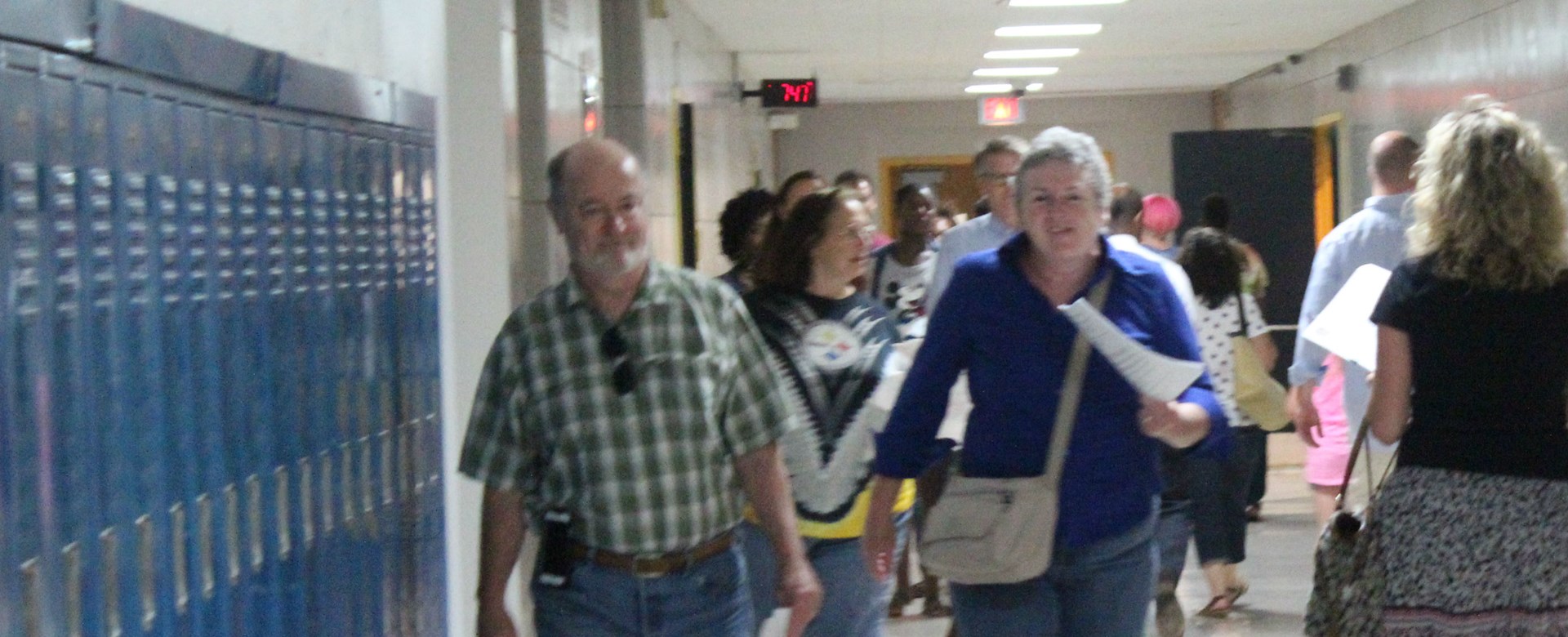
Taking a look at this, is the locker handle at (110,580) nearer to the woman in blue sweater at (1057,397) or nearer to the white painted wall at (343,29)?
the white painted wall at (343,29)

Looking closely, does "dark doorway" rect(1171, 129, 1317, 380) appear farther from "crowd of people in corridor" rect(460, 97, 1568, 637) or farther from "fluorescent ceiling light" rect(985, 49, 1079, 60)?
"crowd of people in corridor" rect(460, 97, 1568, 637)

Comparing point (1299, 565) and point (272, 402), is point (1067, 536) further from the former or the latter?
point (1299, 565)

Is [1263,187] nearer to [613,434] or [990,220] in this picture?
[990,220]

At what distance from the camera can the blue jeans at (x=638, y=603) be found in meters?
3.16

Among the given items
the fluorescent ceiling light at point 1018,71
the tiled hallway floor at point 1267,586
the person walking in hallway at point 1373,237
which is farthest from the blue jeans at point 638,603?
the fluorescent ceiling light at point 1018,71

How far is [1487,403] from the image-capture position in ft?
11.3

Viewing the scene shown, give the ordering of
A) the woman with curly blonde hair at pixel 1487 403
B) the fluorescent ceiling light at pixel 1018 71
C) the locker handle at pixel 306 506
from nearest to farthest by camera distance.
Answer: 1. the locker handle at pixel 306 506
2. the woman with curly blonde hair at pixel 1487 403
3. the fluorescent ceiling light at pixel 1018 71

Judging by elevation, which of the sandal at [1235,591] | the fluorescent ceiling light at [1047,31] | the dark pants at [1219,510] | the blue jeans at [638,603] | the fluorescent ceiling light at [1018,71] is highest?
the fluorescent ceiling light at [1018,71]

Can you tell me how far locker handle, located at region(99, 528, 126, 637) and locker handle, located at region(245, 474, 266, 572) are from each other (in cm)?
51

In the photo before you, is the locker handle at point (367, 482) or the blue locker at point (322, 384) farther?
the locker handle at point (367, 482)

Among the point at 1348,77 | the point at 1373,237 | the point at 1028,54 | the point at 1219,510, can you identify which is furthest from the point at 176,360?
the point at 1028,54

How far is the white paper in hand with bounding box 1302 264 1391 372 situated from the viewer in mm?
4609

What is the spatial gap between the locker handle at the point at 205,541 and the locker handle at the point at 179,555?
2.1 inches

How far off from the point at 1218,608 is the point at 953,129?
1846cm
